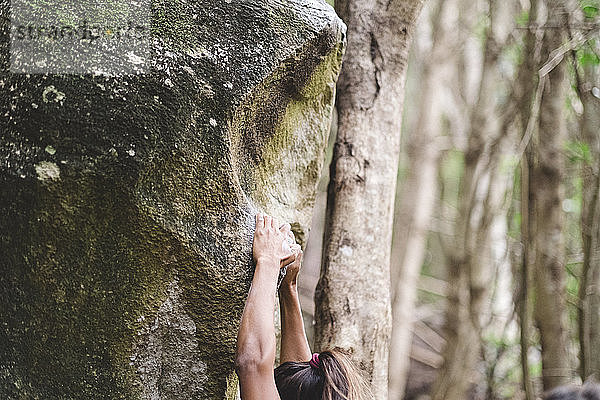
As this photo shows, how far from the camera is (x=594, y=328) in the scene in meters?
3.95

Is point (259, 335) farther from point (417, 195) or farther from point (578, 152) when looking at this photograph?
point (417, 195)

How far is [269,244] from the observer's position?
2.12m

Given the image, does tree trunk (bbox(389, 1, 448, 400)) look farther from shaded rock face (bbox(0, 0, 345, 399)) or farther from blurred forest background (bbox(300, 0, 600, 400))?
shaded rock face (bbox(0, 0, 345, 399))

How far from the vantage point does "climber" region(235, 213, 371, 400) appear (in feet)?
6.21

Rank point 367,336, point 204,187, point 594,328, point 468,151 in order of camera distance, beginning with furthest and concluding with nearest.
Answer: point 468,151 → point 594,328 → point 367,336 → point 204,187

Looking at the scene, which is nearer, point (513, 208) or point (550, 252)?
point (550, 252)

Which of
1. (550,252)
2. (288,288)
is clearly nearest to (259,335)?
(288,288)

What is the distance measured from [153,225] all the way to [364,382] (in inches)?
36.3

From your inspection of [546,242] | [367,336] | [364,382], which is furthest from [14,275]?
[546,242]

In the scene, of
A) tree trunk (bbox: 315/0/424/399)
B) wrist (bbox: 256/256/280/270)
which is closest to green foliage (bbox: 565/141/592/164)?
tree trunk (bbox: 315/0/424/399)

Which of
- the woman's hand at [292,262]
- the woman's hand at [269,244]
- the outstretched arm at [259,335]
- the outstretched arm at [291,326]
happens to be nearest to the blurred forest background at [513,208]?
the outstretched arm at [291,326]

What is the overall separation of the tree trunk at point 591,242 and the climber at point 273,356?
7.32ft

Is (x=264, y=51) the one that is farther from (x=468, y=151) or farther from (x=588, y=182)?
(x=468, y=151)

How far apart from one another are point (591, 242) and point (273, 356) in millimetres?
2690
